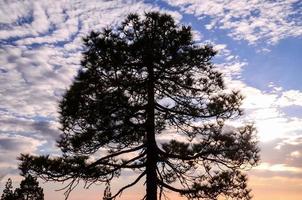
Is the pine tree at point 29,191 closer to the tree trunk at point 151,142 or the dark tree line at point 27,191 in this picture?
the dark tree line at point 27,191

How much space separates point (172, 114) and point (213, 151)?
2246 millimetres

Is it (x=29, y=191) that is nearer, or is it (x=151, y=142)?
(x=151, y=142)

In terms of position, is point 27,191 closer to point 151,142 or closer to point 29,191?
point 29,191

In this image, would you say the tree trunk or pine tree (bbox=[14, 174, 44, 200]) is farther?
pine tree (bbox=[14, 174, 44, 200])

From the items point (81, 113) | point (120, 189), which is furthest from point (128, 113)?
point (120, 189)

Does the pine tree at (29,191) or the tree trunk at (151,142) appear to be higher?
the pine tree at (29,191)

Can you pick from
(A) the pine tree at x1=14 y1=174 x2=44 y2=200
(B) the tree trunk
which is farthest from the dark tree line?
(B) the tree trunk

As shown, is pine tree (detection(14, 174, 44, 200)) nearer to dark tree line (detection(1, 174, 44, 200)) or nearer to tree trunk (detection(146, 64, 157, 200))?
dark tree line (detection(1, 174, 44, 200))

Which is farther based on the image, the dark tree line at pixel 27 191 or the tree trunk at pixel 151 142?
the dark tree line at pixel 27 191

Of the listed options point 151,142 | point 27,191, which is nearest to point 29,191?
point 27,191

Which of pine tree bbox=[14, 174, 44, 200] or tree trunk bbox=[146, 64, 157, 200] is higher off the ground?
pine tree bbox=[14, 174, 44, 200]

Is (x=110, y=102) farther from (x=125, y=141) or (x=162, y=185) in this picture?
(x=162, y=185)

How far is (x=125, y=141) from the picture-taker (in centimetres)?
1722

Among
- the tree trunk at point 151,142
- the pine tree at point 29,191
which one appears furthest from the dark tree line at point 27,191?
the tree trunk at point 151,142
